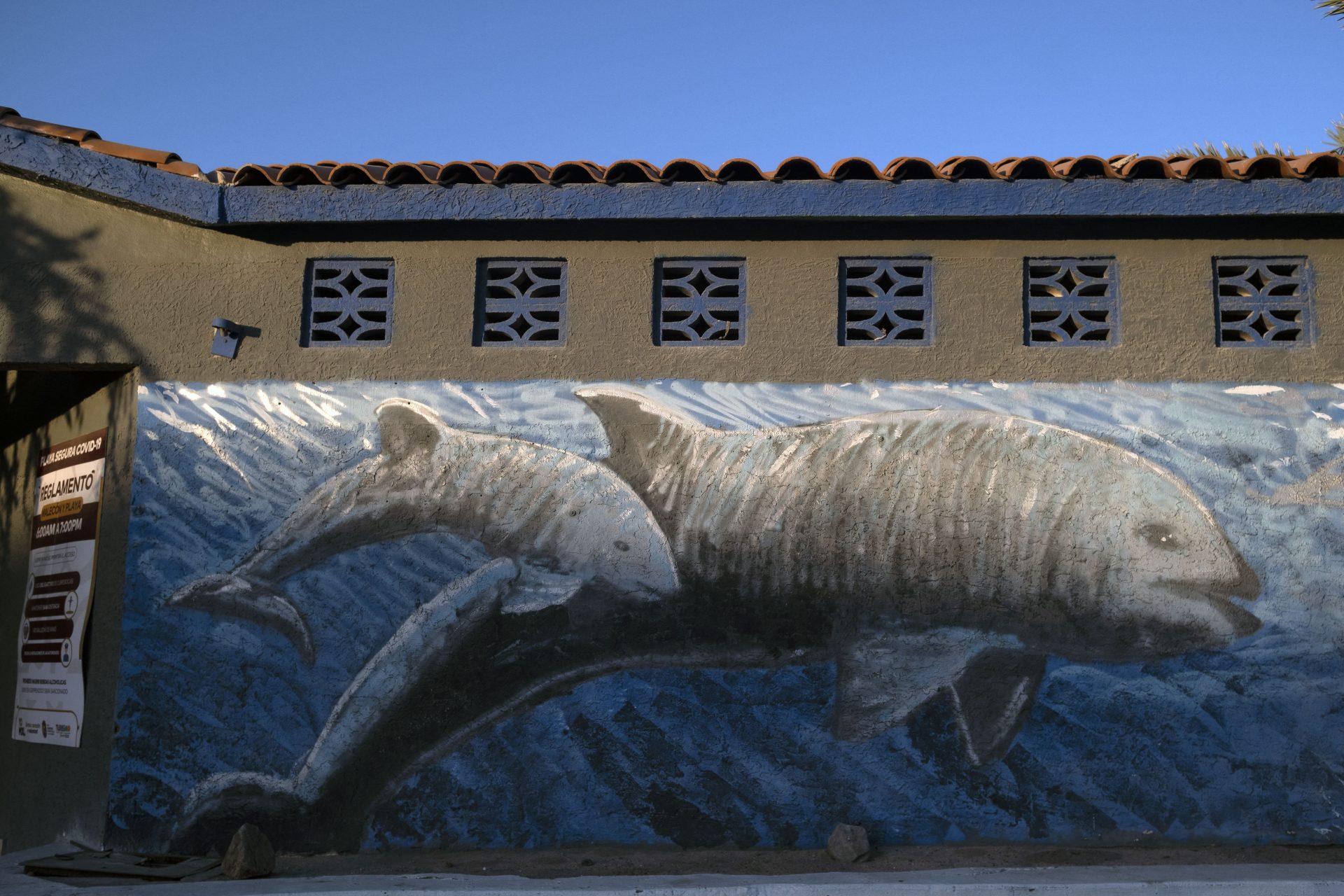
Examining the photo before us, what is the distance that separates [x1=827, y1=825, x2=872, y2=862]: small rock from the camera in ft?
22.0

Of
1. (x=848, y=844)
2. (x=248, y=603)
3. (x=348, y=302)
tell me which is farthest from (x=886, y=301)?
(x=248, y=603)

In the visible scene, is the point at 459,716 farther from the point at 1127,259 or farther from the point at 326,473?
the point at 1127,259

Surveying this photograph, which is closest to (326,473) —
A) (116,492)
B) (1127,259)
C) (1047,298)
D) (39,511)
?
(116,492)

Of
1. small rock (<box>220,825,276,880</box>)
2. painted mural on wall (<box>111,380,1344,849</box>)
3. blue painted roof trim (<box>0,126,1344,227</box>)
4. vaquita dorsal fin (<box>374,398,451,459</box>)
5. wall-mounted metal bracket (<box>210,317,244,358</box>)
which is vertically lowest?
small rock (<box>220,825,276,880</box>)

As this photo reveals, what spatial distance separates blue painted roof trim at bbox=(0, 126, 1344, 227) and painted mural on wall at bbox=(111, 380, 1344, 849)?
1.02 meters

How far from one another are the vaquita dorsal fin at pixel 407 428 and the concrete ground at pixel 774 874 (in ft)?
7.46

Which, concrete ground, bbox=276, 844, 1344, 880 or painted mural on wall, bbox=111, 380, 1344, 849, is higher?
painted mural on wall, bbox=111, 380, 1344, 849

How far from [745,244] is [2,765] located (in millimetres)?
6194

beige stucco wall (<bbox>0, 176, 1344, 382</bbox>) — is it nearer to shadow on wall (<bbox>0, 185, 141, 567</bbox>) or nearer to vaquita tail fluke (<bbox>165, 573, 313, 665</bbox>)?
shadow on wall (<bbox>0, 185, 141, 567</bbox>)

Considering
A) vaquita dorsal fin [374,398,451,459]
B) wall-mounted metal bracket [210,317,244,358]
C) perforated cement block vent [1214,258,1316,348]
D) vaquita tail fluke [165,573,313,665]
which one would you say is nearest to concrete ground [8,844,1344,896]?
vaquita tail fluke [165,573,313,665]

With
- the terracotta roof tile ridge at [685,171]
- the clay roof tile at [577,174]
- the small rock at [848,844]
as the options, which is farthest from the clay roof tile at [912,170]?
the small rock at [848,844]

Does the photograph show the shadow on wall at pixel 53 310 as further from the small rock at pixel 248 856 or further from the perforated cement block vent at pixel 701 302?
the perforated cement block vent at pixel 701 302

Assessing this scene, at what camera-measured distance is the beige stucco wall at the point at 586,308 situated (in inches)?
293

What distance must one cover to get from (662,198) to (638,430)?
1368 millimetres
